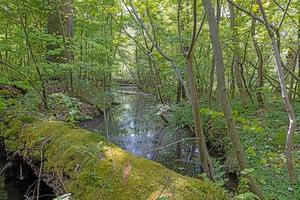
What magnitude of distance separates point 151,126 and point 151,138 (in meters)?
1.61

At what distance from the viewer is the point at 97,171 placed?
288 cm

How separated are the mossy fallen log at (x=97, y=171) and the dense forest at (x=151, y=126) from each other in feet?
0.04

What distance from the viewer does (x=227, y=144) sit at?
6480 millimetres

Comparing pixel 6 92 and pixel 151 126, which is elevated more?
pixel 6 92

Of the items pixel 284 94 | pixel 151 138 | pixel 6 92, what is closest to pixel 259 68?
pixel 151 138

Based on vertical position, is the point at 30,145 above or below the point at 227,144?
above

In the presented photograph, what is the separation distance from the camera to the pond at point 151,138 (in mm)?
6664

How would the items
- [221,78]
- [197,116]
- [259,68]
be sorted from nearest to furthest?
1. [221,78]
2. [197,116]
3. [259,68]

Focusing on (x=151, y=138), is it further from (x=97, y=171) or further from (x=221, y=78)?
(x=221, y=78)

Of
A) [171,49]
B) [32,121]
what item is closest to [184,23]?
[171,49]

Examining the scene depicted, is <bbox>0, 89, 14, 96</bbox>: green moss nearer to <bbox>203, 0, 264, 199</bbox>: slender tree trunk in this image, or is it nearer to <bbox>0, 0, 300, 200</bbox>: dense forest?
A: <bbox>0, 0, 300, 200</bbox>: dense forest

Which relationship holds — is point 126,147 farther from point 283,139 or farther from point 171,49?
point 171,49

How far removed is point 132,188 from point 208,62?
29.5ft

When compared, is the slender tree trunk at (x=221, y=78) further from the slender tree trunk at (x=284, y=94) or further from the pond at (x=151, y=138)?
the pond at (x=151, y=138)
